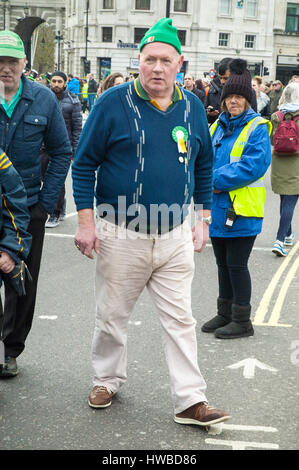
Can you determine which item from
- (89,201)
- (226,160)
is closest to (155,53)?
(89,201)

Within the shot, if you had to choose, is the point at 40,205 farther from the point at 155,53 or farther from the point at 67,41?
the point at 67,41

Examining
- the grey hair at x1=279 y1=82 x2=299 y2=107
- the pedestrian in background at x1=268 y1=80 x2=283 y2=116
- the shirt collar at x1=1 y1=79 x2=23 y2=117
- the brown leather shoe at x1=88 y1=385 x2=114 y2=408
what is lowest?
the brown leather shoe at x1=88 y1=385 x2=114 y2=408

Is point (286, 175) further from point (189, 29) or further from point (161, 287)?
point (189, 29)

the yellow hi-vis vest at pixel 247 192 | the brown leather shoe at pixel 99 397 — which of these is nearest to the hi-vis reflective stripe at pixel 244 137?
the yellow hi-vis vest at pixel 247 192

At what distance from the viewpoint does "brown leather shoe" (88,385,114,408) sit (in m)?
3.90

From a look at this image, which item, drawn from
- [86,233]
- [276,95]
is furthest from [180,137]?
[276,95]

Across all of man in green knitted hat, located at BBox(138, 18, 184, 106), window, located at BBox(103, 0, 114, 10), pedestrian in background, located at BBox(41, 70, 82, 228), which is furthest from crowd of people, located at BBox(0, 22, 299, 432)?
window, located at BBox(103, 0, 114, 10)

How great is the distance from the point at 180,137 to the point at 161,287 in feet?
2.74

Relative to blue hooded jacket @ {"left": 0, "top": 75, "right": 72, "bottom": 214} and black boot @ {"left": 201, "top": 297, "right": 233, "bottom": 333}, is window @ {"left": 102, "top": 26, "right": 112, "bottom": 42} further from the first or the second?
blue hooded jacket @ {"left": 0, "top": 75, "right": 72, "bottom": 214}

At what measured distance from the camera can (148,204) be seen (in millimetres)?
3641

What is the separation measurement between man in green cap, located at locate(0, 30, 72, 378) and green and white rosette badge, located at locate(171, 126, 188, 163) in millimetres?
967

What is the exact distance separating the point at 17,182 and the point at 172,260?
3.14 feet

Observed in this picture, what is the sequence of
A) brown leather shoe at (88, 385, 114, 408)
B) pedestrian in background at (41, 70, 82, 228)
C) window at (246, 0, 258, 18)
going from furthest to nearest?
window at (246, 0, 258, 18), pedestrian in background at (41, 70, 82, 228), brown leather shoe at (88, 385, 114, 408)

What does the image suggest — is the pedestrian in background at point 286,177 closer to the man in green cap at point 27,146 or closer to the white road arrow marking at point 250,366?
the white road arrow marking at point 250,366
